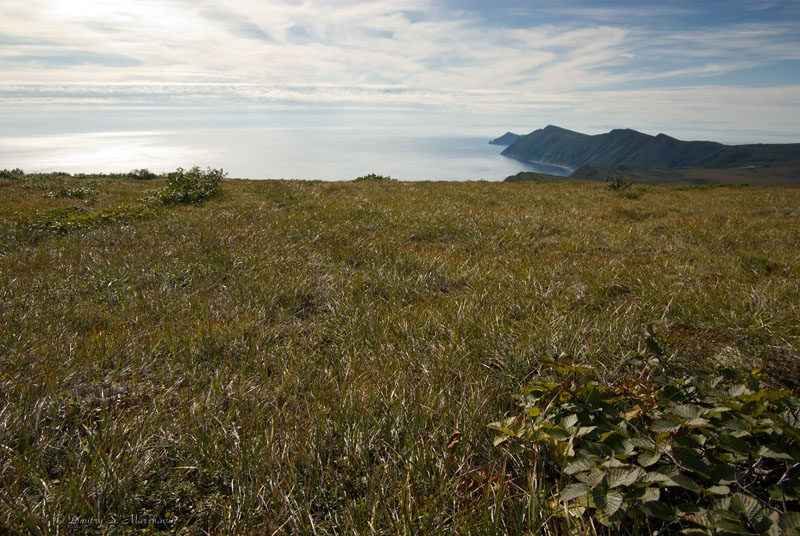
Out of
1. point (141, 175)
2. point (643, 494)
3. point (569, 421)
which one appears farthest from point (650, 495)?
point (141, 175)

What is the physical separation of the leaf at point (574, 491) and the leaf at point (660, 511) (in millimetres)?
230

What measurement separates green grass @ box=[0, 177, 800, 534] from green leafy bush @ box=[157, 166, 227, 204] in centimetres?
458

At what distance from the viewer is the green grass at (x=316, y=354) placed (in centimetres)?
210

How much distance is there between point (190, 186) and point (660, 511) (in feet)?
49.9

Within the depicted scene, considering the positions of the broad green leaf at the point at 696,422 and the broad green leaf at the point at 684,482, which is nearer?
the broad green leaf at the point at 684,482

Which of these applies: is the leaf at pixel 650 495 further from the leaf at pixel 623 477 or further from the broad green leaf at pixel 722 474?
the broad green leaf at pixel 722 474

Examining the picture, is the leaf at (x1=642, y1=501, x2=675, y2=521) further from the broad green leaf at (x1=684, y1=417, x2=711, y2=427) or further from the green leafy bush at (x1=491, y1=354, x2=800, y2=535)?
the broad green leaf at (x1=684, y1=417, x2=711, y2=427)

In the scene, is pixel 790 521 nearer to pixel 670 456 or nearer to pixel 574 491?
pixel 670 456

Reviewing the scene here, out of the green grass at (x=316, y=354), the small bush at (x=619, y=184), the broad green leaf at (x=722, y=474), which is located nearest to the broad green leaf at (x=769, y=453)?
the broad green leaf at (x=722, y=474)

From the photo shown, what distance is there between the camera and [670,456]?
1.88m

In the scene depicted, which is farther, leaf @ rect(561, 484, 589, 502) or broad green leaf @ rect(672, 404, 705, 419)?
broad green leaf @ rect(672, 404, 705, 419)

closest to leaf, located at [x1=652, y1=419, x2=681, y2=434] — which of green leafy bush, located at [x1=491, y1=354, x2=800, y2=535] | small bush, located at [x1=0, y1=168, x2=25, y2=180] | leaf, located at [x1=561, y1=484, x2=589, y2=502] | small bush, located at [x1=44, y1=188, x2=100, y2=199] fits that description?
green leafy bush, located at [x1=491, y1=354, x2=800, y2=535]

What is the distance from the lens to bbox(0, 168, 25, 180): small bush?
20703 millimetres

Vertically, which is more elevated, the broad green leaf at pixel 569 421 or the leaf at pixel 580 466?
the broad green leaf at pixel 569 421
